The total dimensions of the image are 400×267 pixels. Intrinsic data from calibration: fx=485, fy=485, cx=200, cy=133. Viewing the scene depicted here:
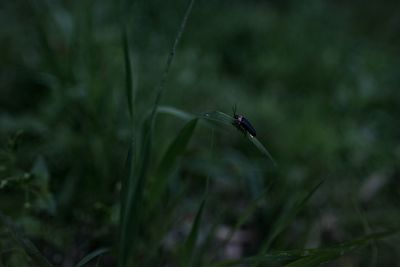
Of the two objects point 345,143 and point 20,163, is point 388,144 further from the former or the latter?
point 20,163

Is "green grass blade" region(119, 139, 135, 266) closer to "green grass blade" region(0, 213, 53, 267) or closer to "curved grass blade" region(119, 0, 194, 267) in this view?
"curved grass blade" region(119, 0, 194, 267)

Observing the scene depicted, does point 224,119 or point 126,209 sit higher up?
point 224,119

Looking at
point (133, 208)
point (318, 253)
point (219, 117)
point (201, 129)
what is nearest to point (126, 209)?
point (133, 208)

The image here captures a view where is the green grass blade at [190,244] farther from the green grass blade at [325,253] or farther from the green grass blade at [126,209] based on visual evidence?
the green grass blade at [325,253]

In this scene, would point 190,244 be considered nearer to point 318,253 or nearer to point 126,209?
point 126,209

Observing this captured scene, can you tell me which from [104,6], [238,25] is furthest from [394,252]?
[104,6]
